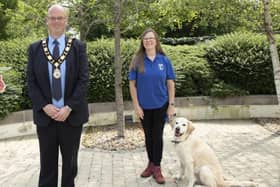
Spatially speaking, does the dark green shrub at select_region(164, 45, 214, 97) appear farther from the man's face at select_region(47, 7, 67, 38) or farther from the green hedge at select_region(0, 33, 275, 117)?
the man's face at select_region(47, 7, 67, 38)

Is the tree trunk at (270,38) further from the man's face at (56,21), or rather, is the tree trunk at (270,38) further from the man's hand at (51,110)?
the man's hand at (51,110)

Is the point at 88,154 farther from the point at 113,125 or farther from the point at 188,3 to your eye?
the point at 188,3

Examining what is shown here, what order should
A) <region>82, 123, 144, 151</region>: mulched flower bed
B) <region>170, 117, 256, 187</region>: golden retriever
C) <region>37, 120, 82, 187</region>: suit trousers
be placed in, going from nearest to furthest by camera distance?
<region>37, 120, 82, 187</region>: suit trousers < <region>170, 117, 256, 187</region>: golden retriever < <region>82, 123, 144, 151</region>: mulched flower bed

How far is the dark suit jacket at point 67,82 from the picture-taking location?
3.70 m

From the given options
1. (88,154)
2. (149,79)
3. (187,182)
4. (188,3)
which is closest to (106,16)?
(188,3)

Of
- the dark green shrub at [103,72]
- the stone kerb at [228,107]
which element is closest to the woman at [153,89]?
the dark green shrub at [103,72]

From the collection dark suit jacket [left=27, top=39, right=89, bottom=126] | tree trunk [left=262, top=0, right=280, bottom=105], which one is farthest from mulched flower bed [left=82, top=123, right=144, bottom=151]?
dark suit jacket [left=27, top=39, right=89, bottom=126]

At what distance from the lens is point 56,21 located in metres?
3.65

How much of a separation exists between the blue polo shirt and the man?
1111mm

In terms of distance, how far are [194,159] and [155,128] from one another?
63cm

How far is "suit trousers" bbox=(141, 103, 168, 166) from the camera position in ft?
15.9

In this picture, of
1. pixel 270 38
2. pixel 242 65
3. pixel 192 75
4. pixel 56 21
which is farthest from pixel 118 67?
pixel 56 21

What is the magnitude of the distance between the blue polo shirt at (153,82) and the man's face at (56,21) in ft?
4.40

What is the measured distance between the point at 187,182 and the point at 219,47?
216 inches
